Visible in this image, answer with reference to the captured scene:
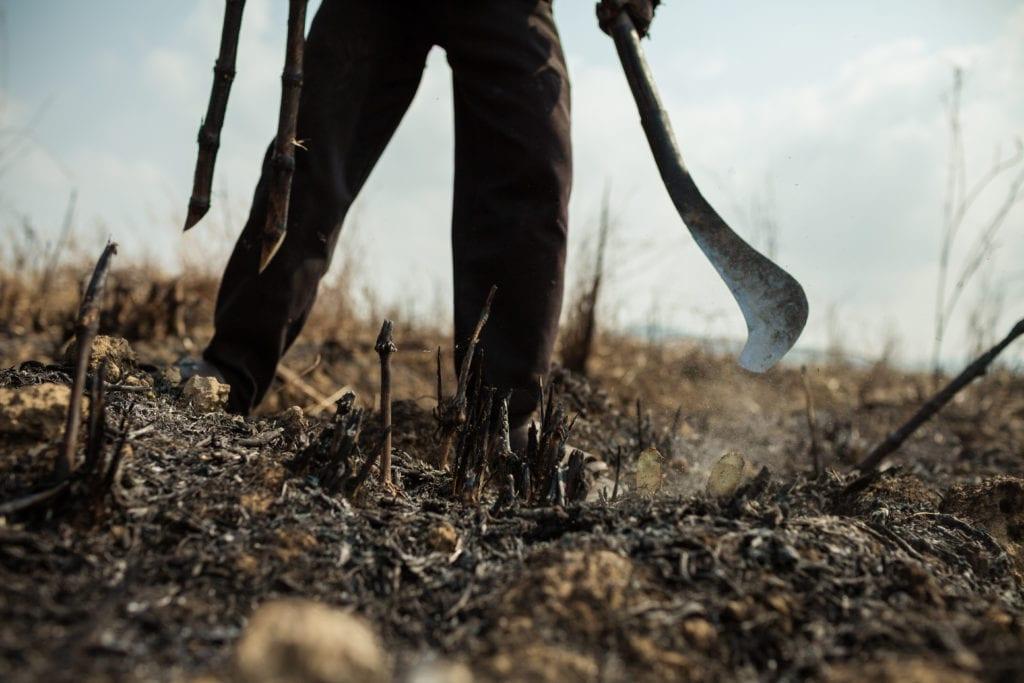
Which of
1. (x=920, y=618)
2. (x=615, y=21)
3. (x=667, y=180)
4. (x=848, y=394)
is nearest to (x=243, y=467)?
(x=920, y=618)

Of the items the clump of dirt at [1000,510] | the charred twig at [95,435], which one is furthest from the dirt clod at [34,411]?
the clump of dirt at [1000,510]

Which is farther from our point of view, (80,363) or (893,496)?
(893,496)

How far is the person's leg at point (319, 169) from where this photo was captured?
216cm

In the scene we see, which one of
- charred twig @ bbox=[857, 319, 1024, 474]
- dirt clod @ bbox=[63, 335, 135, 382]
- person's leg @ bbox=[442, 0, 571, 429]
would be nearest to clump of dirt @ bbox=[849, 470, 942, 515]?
charred twig @ bbox=[857, 319, 1024, 474]

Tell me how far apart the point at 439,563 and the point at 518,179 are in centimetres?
116

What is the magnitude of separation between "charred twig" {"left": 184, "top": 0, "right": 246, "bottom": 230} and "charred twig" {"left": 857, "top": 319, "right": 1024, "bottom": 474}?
1.82 metres

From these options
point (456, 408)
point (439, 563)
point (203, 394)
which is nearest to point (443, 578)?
point (439, 563)

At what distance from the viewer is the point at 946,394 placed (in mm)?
2111

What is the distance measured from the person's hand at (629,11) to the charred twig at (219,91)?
0.96 metres

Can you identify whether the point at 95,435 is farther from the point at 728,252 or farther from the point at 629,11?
the point at 629,11

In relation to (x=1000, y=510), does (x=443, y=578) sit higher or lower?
lower

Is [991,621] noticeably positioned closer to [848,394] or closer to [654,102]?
[654,102]

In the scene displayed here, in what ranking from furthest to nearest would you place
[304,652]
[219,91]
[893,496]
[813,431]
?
1. [813,431]
2. [893,496]
3. [219,91]
4. [304,652]

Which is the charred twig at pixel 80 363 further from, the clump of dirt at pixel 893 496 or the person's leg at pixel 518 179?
the clump of dirt at pixel 893 496
